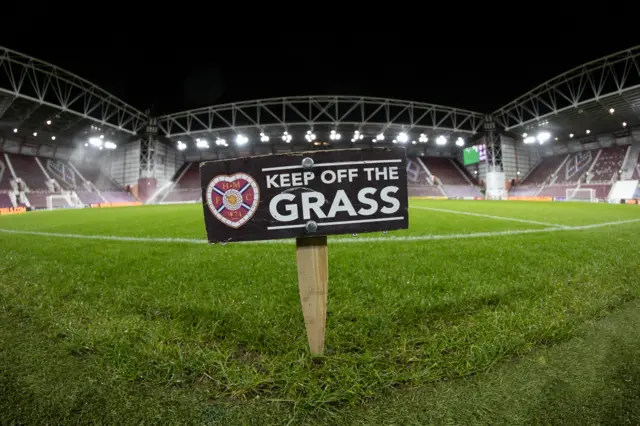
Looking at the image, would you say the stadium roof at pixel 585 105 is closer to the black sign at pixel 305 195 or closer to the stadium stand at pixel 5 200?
Result: the black sign at pixel 305 195

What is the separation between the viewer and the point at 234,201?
1.57 meters

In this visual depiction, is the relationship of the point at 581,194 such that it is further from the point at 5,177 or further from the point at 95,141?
the point at 5,177

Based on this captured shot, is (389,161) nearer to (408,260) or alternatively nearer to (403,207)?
(403,207)

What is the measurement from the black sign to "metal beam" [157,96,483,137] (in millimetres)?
31398

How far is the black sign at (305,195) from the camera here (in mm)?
1544

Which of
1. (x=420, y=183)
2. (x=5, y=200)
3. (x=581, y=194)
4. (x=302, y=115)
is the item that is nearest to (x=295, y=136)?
(x=302, y=115)

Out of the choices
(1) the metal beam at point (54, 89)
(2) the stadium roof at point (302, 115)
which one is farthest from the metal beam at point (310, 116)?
(1) the metal beam at point (54, 89)

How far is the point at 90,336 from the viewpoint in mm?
1722

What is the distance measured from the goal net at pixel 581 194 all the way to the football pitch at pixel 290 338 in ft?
123

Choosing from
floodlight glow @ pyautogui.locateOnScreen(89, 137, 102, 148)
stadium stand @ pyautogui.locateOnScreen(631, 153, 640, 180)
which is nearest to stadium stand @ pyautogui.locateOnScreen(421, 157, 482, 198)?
stadium stand @ pyautogui.locateOnScreen(631, 153, 640, 180)

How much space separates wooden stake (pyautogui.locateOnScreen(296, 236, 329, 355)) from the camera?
154cm

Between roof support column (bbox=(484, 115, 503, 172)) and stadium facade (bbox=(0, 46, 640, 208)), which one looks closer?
stadium facade (bbox=(0, 46, 640, 208))

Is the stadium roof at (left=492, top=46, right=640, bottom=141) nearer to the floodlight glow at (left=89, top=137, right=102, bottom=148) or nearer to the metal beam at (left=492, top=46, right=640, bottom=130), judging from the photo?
the metal beam at (left=492, top=46, right=640, bottom=130)

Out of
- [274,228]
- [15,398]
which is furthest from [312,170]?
[15,398]
